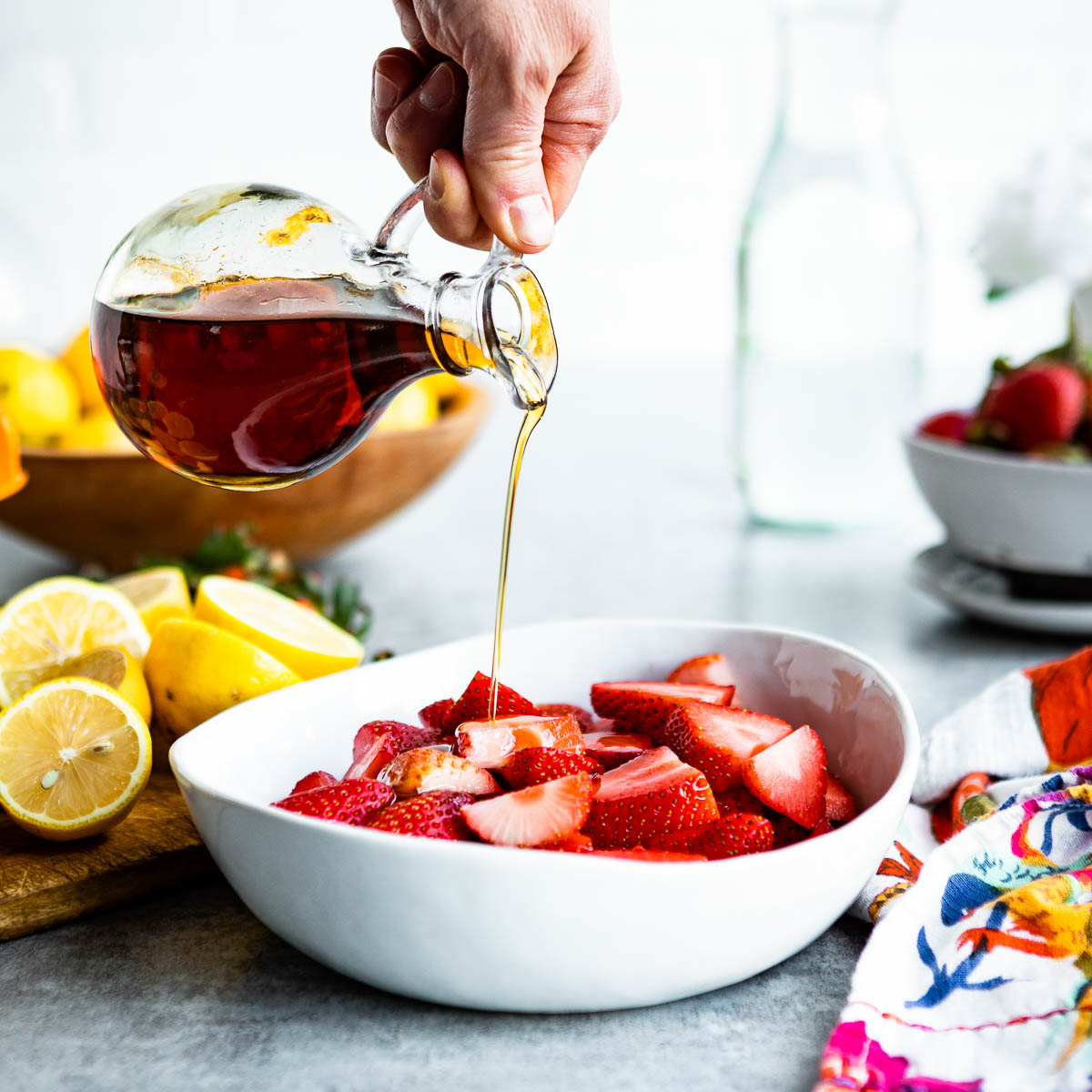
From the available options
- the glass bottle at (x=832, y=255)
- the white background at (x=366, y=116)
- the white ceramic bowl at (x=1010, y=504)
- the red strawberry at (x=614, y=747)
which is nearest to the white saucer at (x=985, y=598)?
the white ceramic bowl at (x=1010, y=504)

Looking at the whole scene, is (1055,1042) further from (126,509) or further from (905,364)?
(905,364)

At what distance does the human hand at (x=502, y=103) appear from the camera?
84cm

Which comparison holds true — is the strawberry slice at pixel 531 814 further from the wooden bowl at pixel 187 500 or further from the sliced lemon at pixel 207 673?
the wooden bowl at pixel 187 500

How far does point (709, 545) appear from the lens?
6.01 feet

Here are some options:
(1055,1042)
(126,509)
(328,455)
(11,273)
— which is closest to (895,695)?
(1055,1042)

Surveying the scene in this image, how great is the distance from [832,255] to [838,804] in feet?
3.51

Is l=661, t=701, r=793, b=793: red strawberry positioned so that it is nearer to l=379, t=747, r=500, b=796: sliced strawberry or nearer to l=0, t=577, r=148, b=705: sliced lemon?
l=379, t=747, r=500, b=796: sliced strawberry

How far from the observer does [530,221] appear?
87 cm

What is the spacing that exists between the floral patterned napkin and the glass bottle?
33.5 inches

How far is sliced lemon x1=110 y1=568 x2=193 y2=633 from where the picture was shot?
119 centimetres

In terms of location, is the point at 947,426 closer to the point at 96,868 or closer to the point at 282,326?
the point at 282,326

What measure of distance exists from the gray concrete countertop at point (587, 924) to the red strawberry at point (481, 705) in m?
0.19

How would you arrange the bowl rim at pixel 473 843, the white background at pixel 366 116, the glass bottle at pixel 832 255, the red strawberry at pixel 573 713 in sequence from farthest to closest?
the white background at pixel 366 116, the glass bottle at pixel 832 255, the red strawberry at pixel 573 713, the bowl rim at pixel 473 843

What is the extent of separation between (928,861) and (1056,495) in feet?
2.24
